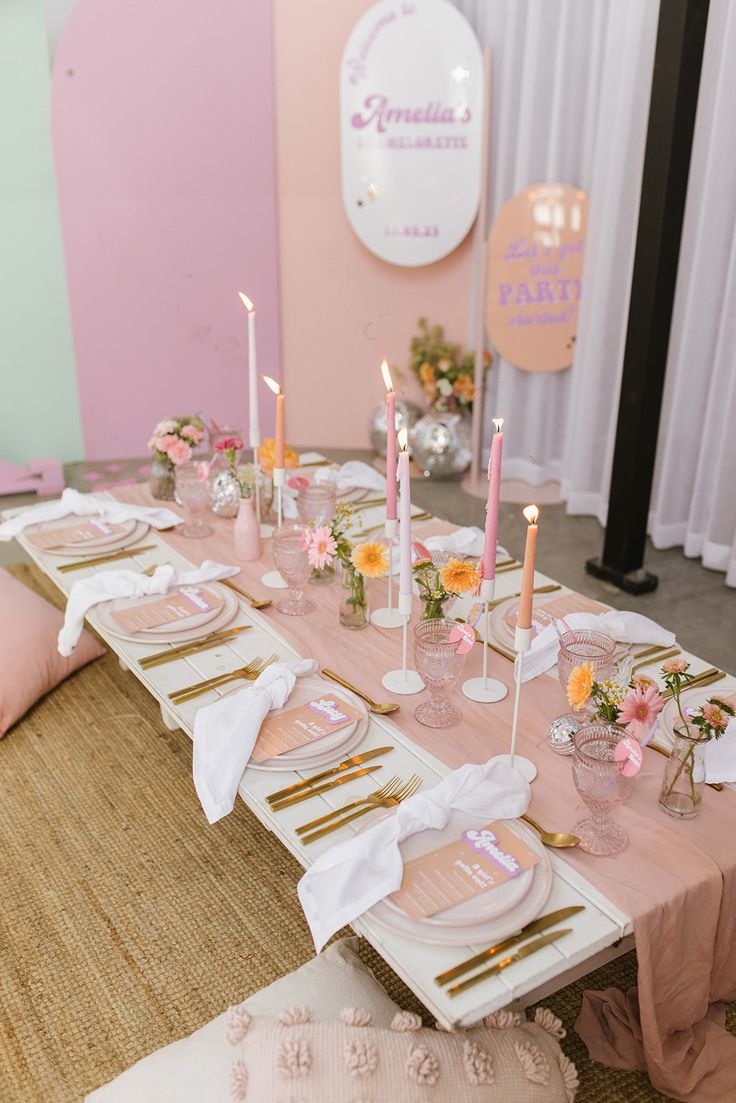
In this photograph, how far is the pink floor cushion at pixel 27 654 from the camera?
224 centimetres

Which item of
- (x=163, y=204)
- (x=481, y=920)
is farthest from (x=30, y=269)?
(x=481, y=920)

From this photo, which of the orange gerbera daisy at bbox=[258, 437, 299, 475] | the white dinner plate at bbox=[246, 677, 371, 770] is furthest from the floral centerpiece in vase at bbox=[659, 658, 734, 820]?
the orange gerbera daisy at bbox=[258, 437, 299, 475]

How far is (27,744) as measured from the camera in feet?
7.25

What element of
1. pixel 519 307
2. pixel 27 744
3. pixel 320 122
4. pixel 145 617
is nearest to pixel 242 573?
pixel 145 617

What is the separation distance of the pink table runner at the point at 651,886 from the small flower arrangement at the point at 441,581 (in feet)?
0.38

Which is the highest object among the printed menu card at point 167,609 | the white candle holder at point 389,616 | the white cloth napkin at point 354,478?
the white cloth napkin at point 354,478

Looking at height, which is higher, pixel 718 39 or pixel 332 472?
pixel 718 39

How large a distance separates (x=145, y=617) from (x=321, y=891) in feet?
2.63

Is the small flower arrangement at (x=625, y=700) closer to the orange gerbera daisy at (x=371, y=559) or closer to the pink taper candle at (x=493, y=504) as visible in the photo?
the pink taper candle at (x=493, y=504)

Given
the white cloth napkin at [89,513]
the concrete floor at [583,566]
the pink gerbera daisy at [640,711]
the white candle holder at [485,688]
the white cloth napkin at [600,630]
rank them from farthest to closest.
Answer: the concrete floor at [583,566] < the white cloth napkin at [89,513] < the white cloth napkin at [600,630] < the white candle holder at [485,688] < the pink gerbera daisy at [640,711]

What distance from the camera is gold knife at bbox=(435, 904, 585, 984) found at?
1.03 metres

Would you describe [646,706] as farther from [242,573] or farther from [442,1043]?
[242,573]

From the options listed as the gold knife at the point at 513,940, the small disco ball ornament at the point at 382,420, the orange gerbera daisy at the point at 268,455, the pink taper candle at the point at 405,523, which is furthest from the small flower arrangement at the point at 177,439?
the small disco ball ornament at the point at 382,420

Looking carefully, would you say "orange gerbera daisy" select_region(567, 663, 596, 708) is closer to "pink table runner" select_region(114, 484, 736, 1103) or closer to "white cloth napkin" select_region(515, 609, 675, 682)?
"pink table runner" select_region(114, 484, 736, 1103)
